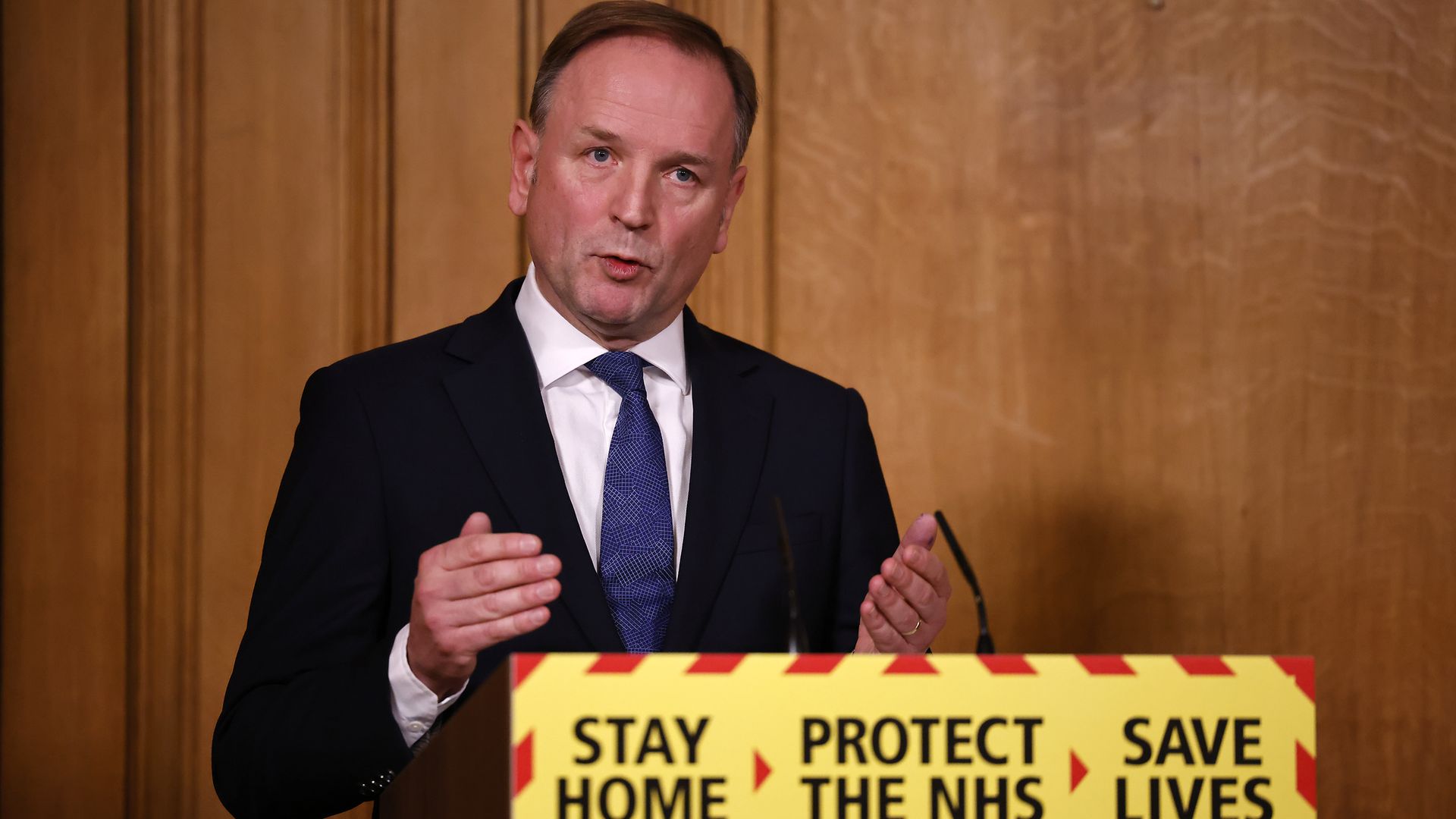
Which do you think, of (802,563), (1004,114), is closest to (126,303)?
(802,563)

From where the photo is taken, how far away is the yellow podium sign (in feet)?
2.32

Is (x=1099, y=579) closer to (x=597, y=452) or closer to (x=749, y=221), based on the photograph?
(x=749, y=221)

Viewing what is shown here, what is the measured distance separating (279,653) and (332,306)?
81cm

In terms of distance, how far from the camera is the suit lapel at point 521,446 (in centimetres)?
126

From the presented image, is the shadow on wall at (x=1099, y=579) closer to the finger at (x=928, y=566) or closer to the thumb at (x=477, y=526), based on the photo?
the finger at (x=928, y=566)

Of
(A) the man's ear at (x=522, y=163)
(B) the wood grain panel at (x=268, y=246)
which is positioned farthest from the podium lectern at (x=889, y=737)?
(B) the wood grain panel at (x=268, y=246)

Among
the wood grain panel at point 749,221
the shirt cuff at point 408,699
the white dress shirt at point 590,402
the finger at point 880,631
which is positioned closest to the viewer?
the shirt cuff at point 408,699

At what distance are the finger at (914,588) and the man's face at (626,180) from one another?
47 cm

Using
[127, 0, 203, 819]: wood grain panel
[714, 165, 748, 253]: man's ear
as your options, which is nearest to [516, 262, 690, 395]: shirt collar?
[714, 165, 748, 253]: man's ear

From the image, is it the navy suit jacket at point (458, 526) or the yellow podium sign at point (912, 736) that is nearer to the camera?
the yellow podium sign at point (912, 736)

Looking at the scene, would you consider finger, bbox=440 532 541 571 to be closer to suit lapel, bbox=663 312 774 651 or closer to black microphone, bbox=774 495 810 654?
black microphone, bbox=774 495 810 654

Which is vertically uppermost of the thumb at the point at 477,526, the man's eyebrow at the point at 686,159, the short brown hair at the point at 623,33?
the short brown hair at the point at 623,33

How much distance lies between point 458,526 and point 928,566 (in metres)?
0.48

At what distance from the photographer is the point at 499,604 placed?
0.86 m
